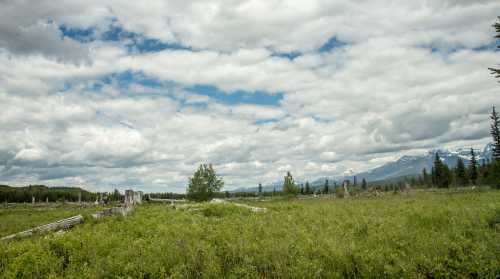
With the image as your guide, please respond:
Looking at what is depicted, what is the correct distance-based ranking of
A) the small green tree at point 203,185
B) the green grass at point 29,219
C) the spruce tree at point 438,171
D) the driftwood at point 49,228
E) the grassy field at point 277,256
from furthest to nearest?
the spruce tree at point 438,171, the small green tree at point 203,185, the green grass at point 29,219, the driftwood at point 49,228, the grassy field at point 277,256

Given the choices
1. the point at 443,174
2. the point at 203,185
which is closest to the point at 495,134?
the point at 443,174

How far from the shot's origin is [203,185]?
53.7m

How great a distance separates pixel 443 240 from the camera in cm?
743

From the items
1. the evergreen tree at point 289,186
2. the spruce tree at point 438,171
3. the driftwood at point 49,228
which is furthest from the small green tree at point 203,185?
the spruce tree at point 438,171

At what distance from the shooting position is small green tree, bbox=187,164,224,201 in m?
53.7

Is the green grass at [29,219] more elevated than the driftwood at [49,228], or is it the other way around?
the driftwood at [49,228]

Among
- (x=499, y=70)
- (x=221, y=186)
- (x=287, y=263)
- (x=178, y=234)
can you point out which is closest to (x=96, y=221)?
(x=178, y=234)

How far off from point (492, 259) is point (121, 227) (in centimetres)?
1259

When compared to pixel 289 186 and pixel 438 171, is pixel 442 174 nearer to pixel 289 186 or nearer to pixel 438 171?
pixel 438 171

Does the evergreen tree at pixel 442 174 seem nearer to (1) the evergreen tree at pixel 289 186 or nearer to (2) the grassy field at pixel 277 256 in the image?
(1) the evergreen tree at pixel 289 186

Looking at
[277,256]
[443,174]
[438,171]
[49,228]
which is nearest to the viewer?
[277,256]

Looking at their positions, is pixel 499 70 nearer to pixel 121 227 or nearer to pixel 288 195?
pixel 121 227

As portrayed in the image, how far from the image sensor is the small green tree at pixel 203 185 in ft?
176

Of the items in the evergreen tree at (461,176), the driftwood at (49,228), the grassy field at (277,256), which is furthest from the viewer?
the evergreen tree at (461,176)
